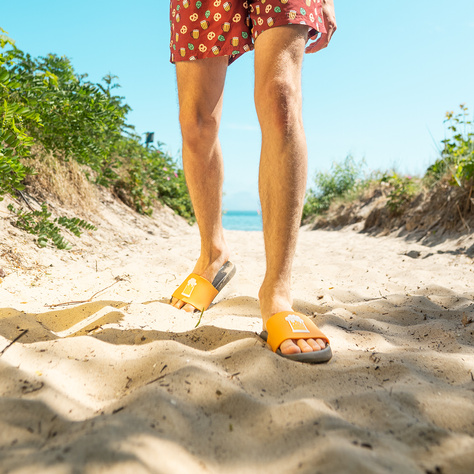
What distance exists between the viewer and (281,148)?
56.6 inches

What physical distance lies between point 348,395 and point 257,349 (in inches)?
13.7

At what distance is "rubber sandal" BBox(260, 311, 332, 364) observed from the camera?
49.3 inches

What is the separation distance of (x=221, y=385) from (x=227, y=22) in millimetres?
1423

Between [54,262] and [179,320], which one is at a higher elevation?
[54,262]

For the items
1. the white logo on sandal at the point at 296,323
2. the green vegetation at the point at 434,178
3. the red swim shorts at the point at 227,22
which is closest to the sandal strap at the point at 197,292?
the white logo on sandal at the point at 296,323

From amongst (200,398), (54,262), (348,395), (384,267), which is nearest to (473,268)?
(384,267)

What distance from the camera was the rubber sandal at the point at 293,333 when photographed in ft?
4.10

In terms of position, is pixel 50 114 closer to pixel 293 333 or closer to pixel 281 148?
pixel 281 148

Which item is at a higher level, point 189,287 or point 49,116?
point 49,116

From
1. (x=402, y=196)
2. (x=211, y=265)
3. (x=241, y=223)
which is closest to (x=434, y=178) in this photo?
(x=402, y=196)

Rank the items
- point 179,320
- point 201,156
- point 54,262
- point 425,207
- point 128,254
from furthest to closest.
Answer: point 425,207
point 128,254
point 54,262
point 201,156
point 179,320

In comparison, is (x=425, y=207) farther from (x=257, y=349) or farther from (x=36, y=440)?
(x=36, y=440)

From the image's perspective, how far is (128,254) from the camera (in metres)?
3.32

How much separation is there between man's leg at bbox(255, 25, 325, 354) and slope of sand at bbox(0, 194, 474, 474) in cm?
28
